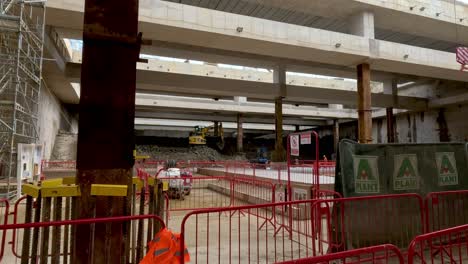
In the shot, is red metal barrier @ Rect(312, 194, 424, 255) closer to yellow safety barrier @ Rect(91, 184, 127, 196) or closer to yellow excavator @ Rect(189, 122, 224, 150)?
yellow safety barrier @ Rect(91, 184, 127, 196)

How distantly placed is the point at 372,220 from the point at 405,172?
120 centimetres

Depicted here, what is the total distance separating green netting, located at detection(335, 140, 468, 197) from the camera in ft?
17.2

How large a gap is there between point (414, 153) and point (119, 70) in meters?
5.45

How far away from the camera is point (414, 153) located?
5734mm

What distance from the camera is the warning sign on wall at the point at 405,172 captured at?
552cm

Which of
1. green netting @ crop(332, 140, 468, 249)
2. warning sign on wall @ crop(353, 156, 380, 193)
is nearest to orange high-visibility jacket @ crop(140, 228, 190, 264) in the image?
green netting @ crop(332, 140, 468, 249)

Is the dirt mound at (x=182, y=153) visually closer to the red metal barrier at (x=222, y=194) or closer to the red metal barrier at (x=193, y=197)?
the red metal barrier at (x=193, y=197)

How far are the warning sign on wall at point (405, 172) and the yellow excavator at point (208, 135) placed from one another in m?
31.6

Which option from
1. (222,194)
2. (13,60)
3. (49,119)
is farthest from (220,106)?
(13,60)

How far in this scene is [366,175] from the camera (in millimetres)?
5324

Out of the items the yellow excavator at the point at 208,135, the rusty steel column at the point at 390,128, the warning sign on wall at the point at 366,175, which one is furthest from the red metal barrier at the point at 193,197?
the yellow excavator at the point at 208,135

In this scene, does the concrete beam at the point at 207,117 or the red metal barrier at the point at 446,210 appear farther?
the concrete beam at the point at 207,117

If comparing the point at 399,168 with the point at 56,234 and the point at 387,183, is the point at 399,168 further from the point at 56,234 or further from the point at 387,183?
the point at 56,234

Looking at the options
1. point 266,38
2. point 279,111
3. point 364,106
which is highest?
point 266,38
